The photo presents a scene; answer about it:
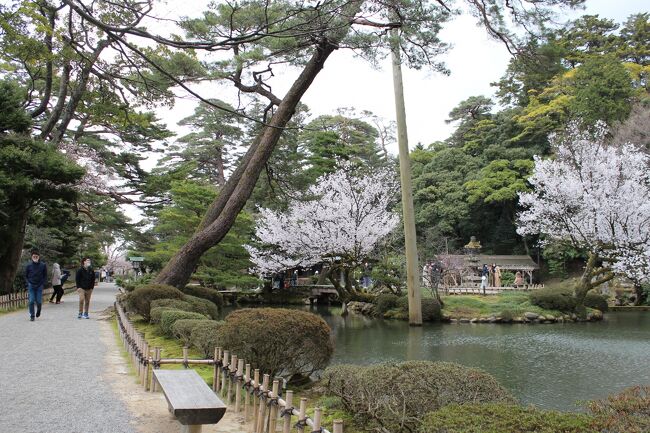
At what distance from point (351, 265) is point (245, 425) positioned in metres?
16.5

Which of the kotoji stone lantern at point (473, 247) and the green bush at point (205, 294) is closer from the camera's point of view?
the green bush at point (205, 294)

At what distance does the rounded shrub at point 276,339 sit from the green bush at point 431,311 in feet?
42.9

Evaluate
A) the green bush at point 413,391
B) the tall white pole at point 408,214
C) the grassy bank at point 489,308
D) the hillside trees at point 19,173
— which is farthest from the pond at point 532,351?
the hillside trees at point 19,173

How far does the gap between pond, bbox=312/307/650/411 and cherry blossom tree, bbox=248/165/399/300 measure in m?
2.96

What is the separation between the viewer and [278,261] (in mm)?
22844

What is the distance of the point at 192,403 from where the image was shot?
321 cm

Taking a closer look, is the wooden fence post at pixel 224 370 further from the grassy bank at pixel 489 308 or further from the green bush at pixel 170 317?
the grassy bank at pixel 489 308

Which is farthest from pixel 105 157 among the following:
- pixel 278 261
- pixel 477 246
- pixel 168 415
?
pixel 477 246

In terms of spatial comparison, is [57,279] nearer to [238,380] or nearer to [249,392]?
[238,380]

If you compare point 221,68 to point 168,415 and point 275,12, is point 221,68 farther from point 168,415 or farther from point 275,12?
point 168,415

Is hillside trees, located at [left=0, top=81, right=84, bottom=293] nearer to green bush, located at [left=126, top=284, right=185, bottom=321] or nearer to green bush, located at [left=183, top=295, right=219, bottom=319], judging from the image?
green bush, located at [left=126, top=284, right=185, bottom=321]

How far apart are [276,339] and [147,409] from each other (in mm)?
1541

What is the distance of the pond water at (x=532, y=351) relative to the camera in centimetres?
817

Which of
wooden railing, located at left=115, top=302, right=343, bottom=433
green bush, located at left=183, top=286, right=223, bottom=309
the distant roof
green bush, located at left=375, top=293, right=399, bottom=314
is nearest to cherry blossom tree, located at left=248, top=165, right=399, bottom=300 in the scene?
green bush, located at left=375, top=293, right=399, bottom=314
